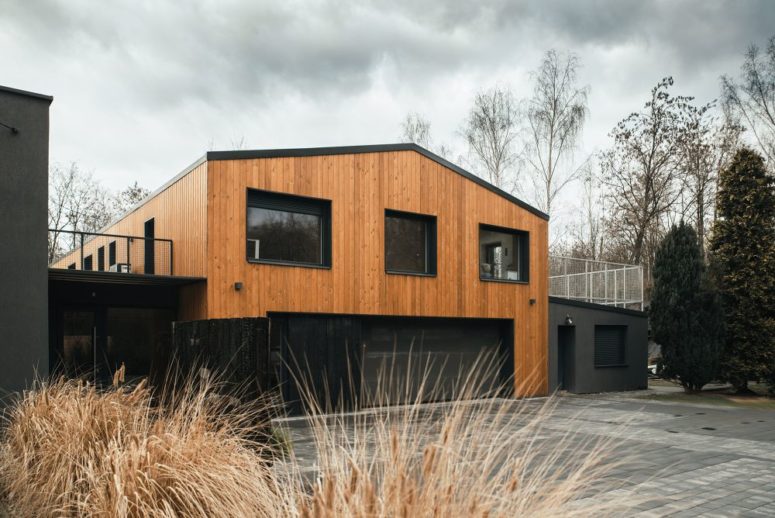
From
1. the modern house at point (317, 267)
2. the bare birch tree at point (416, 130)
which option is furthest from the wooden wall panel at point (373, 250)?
the bare birch tree at point (416, 130)

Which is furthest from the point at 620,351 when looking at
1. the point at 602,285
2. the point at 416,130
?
the point at 416,130

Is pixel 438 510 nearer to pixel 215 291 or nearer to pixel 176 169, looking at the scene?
pixel 215 291

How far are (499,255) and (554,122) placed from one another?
10780 millimetres

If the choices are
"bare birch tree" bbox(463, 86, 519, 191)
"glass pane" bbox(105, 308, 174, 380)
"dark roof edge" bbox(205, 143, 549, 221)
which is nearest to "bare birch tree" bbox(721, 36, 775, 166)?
"bare birch tree" bbox(463, 86, 519, 191)

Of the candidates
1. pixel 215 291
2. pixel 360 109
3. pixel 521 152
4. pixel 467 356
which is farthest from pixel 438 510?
pixel 521 152

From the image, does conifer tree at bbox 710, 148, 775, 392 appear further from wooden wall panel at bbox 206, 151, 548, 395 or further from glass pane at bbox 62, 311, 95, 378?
glass pane at bbox 62, 311, 95, 378

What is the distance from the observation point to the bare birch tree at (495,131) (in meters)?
25.2

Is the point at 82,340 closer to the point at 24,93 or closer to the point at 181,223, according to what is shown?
the point at 181,223

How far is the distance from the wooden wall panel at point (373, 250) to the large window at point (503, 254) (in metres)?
0.24

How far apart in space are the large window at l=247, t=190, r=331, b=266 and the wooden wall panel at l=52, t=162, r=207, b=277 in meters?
0.88

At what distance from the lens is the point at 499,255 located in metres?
15.4

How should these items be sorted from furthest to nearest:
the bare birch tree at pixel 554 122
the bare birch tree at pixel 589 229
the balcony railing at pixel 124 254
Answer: the bare birch tree at pixel 589 229
the bare birch tree at pixel 554 122
the balcony railing at pixel 124 254

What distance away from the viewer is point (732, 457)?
7.60 m

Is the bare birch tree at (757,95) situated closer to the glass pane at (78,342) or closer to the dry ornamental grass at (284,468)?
the glass pane at (78,342)
